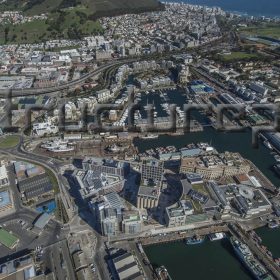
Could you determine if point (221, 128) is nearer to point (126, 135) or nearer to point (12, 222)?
point (126, 135)

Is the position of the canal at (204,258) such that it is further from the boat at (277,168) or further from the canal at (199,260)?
the boat at (277,168)

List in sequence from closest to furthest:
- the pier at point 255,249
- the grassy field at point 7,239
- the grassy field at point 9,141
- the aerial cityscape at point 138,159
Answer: the pier at point 255,249, the aerial cityscape at point 138,159, the grassy field at point 7,239, the grassy field at point 9,141

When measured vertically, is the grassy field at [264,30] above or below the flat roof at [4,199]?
above

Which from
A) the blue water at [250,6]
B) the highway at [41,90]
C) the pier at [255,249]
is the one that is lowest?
the pier at [255,249]

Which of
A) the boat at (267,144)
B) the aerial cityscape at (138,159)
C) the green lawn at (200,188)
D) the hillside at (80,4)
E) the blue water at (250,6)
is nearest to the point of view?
the aerial cityscape at (138,159)

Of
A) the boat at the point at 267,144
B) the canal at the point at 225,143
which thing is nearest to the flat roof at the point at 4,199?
the canal at the point at 225,143

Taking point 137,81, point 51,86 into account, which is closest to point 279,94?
point 137,81

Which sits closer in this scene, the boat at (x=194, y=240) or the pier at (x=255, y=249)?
the pier at (x=255, y=249)
